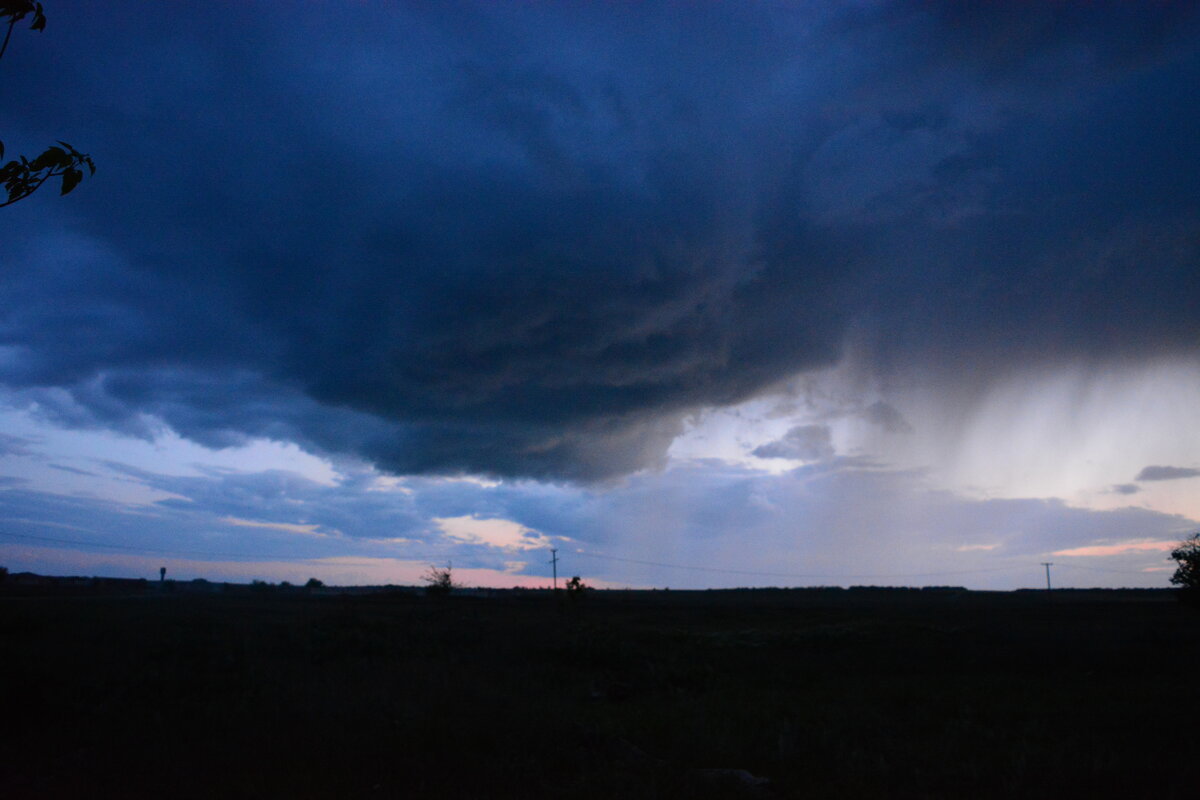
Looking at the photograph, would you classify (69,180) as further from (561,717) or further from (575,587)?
(575,587)

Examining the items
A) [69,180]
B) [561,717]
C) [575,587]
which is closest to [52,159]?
[69,180]

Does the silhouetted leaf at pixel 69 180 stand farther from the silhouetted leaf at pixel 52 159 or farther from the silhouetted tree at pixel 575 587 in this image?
the silhouetted tree at pixel 575 587

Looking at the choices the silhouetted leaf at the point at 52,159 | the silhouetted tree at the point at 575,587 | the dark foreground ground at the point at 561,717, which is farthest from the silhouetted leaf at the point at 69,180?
the silhouetted tree at the point at 575,587

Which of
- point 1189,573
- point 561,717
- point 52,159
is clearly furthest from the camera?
point 1189,573

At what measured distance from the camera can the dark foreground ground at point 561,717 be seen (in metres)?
11.5

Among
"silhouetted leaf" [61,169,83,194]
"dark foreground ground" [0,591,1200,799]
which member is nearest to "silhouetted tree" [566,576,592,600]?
"dark foreground ground" [0,591,1200,799]

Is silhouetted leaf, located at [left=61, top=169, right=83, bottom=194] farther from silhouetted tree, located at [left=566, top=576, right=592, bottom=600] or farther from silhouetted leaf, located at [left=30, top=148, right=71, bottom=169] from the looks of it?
silhouetted tree, located at [left=566, top=576, right=592, bottom=600]

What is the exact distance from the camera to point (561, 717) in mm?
16828

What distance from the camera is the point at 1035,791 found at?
11.3m

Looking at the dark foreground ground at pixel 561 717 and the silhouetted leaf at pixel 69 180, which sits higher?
the silhouetted leaf at pixel 69 180

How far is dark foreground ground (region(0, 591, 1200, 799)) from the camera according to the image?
1152cm

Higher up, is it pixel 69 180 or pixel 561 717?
pixel 69 180

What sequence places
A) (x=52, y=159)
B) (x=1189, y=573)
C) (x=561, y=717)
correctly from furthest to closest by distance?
(x=1189, y=573)
(x=561, y=717)
(x=52, y=159)

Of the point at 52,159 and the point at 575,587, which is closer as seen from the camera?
the point at 52,159
